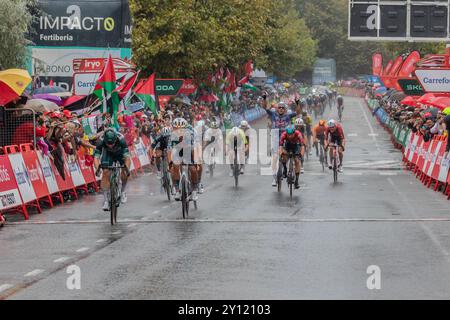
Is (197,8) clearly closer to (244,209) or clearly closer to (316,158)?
(316,158)

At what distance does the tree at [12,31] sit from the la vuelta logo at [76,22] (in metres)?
8.47

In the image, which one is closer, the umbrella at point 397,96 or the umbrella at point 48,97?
the umbrella at point 48,97

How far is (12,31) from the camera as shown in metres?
29.8

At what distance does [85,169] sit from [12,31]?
5.04 m

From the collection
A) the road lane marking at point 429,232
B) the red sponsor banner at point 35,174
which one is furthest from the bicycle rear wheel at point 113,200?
the road lane marking at point 429,232

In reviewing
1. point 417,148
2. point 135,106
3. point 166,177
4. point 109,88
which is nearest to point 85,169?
point 166,177

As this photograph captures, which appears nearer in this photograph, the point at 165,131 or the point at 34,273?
the point at 34,273

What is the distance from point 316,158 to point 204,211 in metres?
21.8

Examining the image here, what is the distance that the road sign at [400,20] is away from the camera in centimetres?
3378

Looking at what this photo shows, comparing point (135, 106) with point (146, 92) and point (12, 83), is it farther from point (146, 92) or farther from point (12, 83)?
point (12, 83)

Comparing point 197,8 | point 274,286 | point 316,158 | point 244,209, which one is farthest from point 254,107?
point 274,286

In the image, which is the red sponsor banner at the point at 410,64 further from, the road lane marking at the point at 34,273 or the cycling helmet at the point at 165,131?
the road lane marking at the point at 34,273
